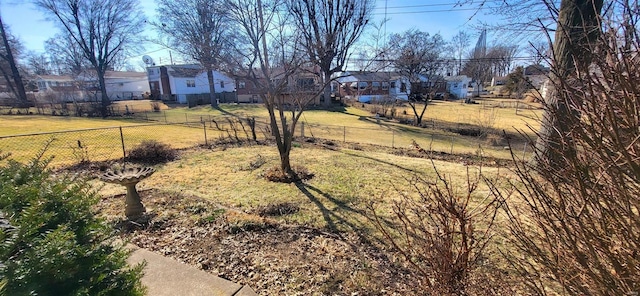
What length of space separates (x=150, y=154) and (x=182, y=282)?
7.61 meters

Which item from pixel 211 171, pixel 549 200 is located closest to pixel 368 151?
pixel 211 171

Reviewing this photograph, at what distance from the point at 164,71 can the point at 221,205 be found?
44.6 metres

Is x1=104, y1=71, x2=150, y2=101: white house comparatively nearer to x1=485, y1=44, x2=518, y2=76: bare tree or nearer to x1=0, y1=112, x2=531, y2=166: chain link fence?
x1=0, y1=112, x2=531, y2=166: chain link fence

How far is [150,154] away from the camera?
937 cm

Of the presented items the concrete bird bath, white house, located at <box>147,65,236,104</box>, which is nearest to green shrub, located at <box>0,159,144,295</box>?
the concrete bird bath

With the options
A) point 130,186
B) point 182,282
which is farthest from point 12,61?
point 182,282

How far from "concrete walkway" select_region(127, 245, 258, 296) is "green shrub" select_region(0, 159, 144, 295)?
1.06m

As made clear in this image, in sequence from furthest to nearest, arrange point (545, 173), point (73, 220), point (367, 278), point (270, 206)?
1. point (270, 206)
2. point (367, 278)
3. point (73, 220)
4. point (545, 173)

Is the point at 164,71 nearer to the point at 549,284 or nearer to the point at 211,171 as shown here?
the point at 211,171

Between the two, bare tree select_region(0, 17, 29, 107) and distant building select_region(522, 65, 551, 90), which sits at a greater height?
bare tree select_region(0, 17, 29, 107)

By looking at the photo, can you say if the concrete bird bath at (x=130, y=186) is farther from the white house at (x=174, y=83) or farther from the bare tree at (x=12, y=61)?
the white house at (x=174, y=83)

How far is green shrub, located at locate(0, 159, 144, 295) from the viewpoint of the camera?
1344 millimetres

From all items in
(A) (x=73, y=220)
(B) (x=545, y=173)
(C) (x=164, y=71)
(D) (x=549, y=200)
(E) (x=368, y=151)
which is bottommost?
(E) (x=368, y=151)

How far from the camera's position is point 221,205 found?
5656 millimetres
